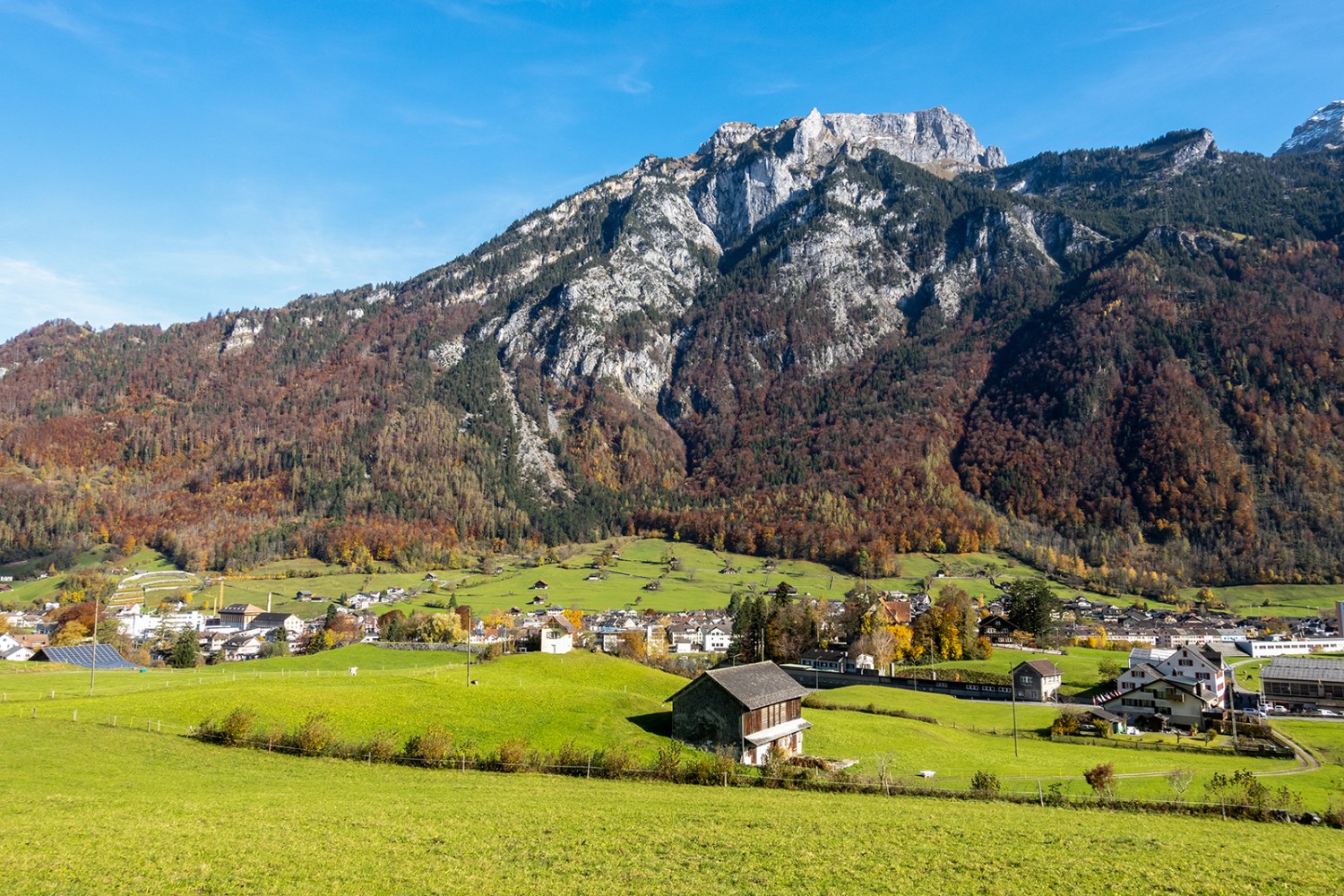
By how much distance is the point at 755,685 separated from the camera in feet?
150

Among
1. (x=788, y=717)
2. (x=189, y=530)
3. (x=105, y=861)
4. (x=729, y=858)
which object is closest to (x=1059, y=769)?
(x=788, y=717)

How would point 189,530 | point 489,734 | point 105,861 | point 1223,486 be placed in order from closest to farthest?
point 105,861 → point 489,734 → point 1223,486 → point 189,530

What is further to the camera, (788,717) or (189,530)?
(189,530)

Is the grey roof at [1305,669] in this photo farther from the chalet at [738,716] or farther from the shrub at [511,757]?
the shrub at [511,757]

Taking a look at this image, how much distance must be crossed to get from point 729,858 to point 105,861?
1505 cm

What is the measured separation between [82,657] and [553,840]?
81.7 meters

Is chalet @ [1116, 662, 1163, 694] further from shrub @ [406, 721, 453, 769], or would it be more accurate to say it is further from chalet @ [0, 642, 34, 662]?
chalet @ [0, 642, 34, 662]

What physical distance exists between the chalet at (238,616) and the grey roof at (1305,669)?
135380 mm

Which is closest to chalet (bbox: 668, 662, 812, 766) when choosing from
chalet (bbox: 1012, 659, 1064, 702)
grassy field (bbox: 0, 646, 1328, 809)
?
grassy field (bbox: 0, 646, 1328, 809)

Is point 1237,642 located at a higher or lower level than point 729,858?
lower

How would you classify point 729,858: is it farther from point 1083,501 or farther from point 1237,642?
point 1083,501

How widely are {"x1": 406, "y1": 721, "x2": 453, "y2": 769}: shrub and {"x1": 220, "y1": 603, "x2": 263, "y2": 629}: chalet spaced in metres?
104

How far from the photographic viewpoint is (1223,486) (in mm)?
163750

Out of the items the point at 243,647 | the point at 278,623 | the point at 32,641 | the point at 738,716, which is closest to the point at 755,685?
the point at 738,716
